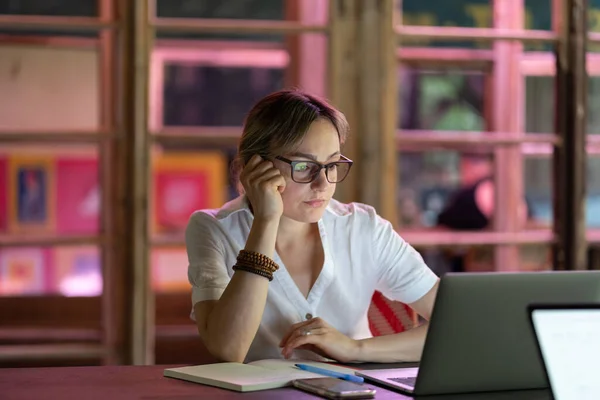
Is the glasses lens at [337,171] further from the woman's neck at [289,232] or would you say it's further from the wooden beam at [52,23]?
the wooden beam at [52,23]

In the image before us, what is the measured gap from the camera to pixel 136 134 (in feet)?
11.0

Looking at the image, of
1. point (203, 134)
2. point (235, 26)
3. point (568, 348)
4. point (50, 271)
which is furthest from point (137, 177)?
point (568, 348)

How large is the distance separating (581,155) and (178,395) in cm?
242

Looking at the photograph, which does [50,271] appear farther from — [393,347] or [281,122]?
[393,347]

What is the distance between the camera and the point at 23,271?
3.56 metres

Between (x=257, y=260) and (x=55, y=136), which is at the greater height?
(x=55, y=136)

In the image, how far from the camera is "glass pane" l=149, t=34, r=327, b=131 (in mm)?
3699

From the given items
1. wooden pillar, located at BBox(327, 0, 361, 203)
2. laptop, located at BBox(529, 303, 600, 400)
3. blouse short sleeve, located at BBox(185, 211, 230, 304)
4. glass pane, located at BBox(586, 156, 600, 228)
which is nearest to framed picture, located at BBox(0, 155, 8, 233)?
wooden pillar, located at BBox(327, 0, 361, 203)

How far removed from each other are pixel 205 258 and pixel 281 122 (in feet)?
1.31

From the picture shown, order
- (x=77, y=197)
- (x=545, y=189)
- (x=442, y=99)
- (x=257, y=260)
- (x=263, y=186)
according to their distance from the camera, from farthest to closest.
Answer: (x=442, y=99)
(x=545, y=189)
(x=77, y=197)
(x=263, y=186)
(x=257, y=260)

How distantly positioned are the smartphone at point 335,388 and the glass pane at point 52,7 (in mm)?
2204

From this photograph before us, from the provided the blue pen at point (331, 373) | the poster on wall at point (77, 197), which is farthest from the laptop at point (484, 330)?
the poster on wall at point (77, 197)

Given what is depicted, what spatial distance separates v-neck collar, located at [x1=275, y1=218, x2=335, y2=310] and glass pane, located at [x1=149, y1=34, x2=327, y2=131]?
4.36ft

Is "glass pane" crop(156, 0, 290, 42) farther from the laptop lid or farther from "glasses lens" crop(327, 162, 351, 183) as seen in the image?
the laptop lid
